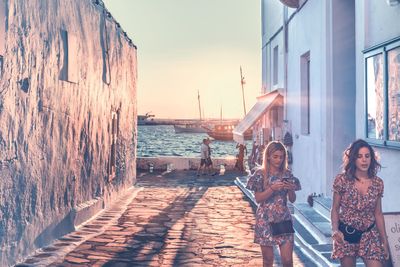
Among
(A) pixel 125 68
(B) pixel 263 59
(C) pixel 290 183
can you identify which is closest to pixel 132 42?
(A) pixel 125 68

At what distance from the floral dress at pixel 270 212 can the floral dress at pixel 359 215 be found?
70 cm

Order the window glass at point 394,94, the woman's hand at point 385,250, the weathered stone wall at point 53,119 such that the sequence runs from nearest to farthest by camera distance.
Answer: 1. the woman's hand at point 385,250
2. the window glass at point 394,94
3. the weathered stone wall at point 53,119

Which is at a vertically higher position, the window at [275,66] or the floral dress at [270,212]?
the window at [275,66]

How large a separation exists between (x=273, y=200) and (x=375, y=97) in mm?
2491

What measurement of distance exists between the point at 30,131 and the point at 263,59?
12216 millimetres

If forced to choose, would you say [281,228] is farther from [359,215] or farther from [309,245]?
[309,245]

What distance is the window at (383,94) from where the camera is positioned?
20.0ft

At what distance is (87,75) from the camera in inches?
406

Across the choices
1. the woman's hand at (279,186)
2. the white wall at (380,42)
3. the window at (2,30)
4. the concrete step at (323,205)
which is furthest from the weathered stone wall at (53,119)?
the white wall at (380,42)

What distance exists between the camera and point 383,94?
647cm

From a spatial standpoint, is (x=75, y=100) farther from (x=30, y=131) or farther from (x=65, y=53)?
(x=30, y=131)

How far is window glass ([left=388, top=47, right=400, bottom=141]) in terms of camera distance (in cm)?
605

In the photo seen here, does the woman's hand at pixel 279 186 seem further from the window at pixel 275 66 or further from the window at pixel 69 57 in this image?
the window at pixel 275 66

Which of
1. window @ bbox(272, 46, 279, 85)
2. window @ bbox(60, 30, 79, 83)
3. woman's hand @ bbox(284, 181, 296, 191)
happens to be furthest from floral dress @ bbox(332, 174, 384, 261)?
window @ bbox(272, 46, 279, 85)
